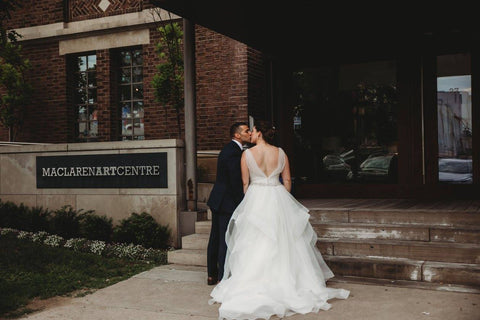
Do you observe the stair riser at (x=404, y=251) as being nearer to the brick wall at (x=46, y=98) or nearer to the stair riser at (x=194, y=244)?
the stair riser at (x=194, y=244)

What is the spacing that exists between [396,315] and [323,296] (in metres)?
0.79

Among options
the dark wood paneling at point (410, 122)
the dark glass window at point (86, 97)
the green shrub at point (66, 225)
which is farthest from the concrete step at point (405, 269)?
the dark glass window at point (86, 97)

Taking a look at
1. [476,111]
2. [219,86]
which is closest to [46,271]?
[219,86]

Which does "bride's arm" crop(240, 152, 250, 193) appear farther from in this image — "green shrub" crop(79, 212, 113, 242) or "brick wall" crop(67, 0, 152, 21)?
"brick wall" crop(67, 0, 152, 21)

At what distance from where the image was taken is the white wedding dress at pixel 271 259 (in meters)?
5.02

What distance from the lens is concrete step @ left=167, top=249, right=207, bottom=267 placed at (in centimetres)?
725

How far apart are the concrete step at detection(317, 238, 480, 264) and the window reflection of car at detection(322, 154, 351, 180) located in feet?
10.7

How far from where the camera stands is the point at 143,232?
324 inches

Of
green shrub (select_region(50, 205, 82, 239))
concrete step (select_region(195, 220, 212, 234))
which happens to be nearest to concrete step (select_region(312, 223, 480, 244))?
concrete step (select_region(195, 220, 212, 234))

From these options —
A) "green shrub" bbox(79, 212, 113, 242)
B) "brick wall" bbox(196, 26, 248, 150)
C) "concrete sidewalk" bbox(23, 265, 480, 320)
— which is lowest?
"concrete sidewalk" bbox(23, 265, 480, 320)

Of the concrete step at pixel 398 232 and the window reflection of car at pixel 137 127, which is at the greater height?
the window reflection of car at pixel 137 127

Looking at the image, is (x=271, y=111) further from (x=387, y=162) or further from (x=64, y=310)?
(x=64, y=310)

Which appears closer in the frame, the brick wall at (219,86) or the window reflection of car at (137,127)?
the brick wall at (219,86)

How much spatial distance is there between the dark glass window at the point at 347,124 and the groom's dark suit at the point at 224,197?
4.18 metres
